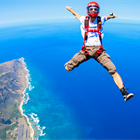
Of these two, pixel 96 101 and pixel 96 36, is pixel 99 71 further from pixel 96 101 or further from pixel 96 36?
pixel 96 36

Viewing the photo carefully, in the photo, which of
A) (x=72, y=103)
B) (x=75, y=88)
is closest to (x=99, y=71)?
(x=75, y=88)

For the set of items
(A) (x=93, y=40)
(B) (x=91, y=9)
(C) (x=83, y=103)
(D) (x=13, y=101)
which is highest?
(D) (x=13, y=101)

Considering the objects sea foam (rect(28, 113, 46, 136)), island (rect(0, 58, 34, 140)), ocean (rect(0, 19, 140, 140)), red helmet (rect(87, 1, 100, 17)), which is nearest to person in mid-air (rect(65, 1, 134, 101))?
red helmet (rect(87, 1, 100, 17))

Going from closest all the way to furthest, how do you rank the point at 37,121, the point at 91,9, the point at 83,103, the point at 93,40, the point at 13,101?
1. the point at 91,9
2. the point at 93,40
3. the point at 37,121
4. the point at 83,103
5. the point at 13,101

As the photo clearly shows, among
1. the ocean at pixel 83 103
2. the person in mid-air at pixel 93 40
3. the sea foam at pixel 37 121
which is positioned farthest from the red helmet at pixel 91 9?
the sea foam at pixel 37 121

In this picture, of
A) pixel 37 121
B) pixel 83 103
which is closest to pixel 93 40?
pixel 83 103

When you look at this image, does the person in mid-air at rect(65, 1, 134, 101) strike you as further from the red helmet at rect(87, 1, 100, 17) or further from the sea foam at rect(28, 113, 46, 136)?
the sea foam at rect(28, 113, 46, 136)

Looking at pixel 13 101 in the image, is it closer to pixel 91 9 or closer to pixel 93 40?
pixel 93 40

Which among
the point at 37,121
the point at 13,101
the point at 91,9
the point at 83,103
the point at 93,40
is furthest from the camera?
the point at 13,101
